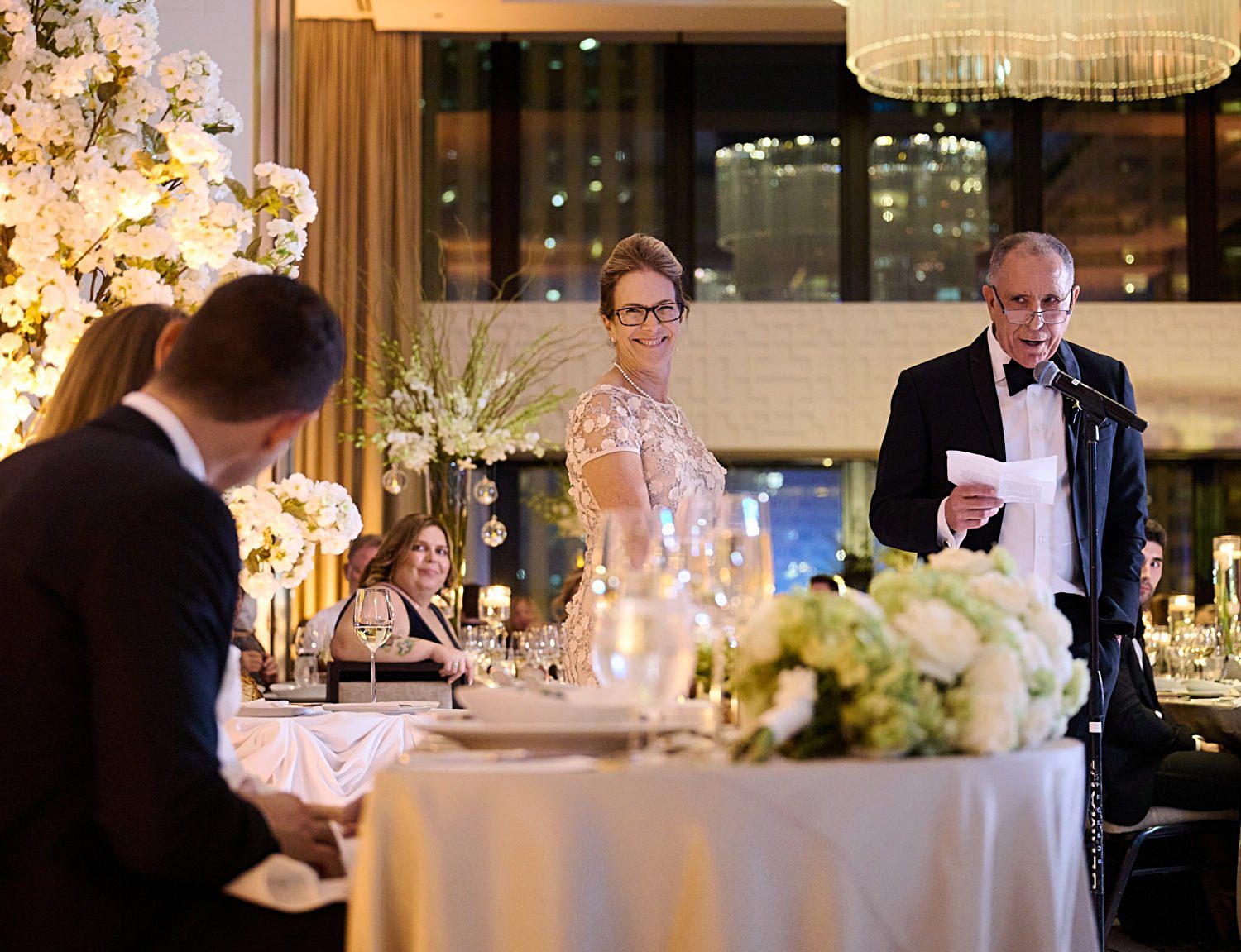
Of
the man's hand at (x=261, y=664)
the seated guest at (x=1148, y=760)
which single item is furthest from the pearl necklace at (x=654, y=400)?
the man's hand at (x=261, y=664)

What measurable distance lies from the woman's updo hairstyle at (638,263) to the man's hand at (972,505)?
2.36 feet

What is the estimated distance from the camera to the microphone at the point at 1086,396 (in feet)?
9.16

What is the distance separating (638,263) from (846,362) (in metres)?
7.97

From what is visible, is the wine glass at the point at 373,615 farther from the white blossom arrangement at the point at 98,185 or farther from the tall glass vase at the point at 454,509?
the tall glass vase at the point at 454,509

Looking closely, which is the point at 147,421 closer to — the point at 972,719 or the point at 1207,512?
the point at 972,719

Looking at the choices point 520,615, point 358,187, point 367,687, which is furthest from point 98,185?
point 358,187

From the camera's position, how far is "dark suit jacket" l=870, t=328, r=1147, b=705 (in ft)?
10.8

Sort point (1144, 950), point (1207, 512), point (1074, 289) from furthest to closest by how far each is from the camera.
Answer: point (1207, 512) → point (1144, 950) → point (1074, 289)

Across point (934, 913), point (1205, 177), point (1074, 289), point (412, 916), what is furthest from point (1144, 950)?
point (1205, 177)

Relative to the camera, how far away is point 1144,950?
4.78 m

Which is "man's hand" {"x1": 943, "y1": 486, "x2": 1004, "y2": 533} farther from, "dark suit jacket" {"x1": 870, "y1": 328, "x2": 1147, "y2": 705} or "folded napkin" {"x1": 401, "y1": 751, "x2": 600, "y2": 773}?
"folded napkin" {"x1": 401, "y1": 751, "x2": 600, "y2": 773}

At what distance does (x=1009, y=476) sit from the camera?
117 inches

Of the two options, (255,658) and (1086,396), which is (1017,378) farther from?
(255,658)

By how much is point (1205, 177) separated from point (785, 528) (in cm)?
430
